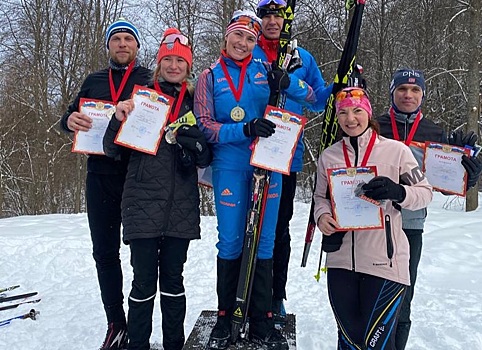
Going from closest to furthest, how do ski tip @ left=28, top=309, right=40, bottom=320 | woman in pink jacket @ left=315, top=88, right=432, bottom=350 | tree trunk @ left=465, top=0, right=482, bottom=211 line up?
woman in pink jacket @ left=315, top=88, right=432, bottom=350 < ski tip @ left=28, top=309, right=40, bottom=320 < tree trunk @ left=465, top=0, right=482, bottom=211

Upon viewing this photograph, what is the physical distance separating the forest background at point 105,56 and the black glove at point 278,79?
12.1 m

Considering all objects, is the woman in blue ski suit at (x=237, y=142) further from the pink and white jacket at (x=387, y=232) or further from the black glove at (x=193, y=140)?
the pink and white jacket at (x=387, y=232)

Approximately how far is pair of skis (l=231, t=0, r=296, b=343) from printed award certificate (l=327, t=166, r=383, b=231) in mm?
522

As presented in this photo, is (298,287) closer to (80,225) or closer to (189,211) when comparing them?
(189,211)

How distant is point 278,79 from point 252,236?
1.02 m

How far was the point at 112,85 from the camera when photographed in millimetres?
3090

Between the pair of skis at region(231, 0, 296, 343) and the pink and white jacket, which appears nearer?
the pink and white jacket

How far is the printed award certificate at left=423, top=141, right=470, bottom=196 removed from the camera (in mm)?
2836

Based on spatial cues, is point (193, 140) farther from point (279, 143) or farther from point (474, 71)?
point (474, 71)

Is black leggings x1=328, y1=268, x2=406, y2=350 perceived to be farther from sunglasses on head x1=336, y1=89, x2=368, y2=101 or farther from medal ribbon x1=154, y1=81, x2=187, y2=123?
medal ribbon x1=154, y1=81, x2=187, y2=123

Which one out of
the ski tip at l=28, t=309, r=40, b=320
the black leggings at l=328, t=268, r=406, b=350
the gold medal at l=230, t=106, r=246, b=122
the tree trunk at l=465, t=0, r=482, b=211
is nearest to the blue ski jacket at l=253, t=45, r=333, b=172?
the gold medal at l=230, t=106, r=246, b=122

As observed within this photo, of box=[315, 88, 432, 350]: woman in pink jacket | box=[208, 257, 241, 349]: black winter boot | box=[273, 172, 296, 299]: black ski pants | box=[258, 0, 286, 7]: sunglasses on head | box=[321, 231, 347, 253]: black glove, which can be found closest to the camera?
box=[315, 88, 432, 350]: woman in pink jacket

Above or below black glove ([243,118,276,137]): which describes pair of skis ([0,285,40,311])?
below

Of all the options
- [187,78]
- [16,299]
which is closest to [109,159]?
[187,78]
